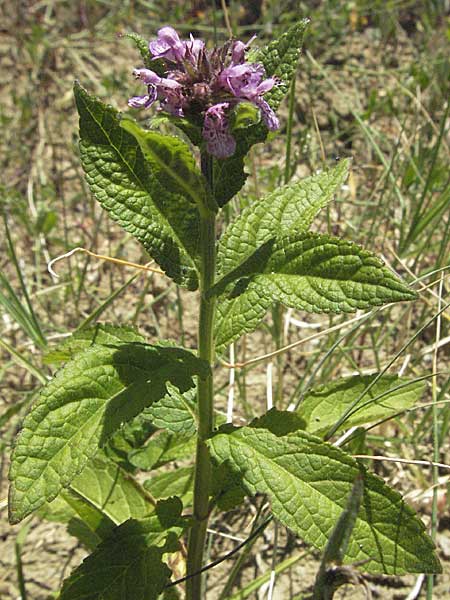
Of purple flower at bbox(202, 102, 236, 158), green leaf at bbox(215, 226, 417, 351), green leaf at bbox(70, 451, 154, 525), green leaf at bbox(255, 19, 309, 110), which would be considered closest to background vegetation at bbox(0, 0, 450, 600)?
green leaf at bbox(70, 451, 154, 525)

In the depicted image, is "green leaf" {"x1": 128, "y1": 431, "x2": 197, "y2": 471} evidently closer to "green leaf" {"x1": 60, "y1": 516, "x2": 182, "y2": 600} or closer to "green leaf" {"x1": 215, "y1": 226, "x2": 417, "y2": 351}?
"green leaf" {"x1": 60, "y1": 516, "x2": 182, "y2": 600}

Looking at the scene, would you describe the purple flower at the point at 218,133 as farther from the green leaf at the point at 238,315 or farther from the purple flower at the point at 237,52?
the green leaf at the point at 238,315

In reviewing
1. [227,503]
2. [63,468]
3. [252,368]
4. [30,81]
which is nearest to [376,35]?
[30,81]

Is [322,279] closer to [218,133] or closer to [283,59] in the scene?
[218,133]

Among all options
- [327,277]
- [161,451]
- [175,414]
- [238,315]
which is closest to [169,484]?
[161,451]

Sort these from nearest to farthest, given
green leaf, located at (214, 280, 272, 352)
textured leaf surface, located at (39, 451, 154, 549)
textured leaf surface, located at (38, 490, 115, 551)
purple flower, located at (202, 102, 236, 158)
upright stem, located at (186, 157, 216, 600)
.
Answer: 1. purple flower, located at (202, 102, 236, 158)
2. upright stem, located at (186, 157, 216, 600)
3. green leaf, located at (214, 280, 272, 352)
4. textured leaf surface, located at (38, 490, 115, 551)
5. textured leaf surface, located at (39, 451, 154, 549)

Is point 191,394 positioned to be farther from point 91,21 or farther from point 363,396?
point 91,21

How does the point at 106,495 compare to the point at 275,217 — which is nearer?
the point at 275,217
